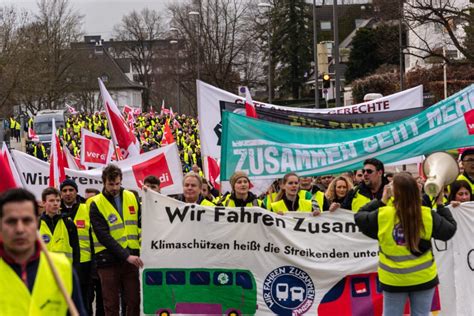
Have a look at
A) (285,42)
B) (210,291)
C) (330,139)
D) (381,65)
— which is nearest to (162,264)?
(210,291)

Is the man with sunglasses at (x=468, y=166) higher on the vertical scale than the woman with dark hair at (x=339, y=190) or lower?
higher

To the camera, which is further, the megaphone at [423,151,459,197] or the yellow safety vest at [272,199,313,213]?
the yellow safety vest at [272,199,313,213]

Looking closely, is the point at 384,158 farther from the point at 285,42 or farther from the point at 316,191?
the point at 285,42

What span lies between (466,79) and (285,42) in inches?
1278

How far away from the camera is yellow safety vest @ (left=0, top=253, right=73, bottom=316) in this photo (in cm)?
448

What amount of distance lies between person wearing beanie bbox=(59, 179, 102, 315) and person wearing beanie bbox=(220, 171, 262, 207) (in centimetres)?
136

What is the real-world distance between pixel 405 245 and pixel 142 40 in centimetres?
10442

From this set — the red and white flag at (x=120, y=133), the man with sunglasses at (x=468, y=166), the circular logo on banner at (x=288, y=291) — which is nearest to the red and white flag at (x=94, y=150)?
the red and white flag at (x=120, y=133)

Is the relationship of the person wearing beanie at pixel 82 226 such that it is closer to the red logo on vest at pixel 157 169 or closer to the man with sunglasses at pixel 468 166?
the red logo on vest at pixel 157 169

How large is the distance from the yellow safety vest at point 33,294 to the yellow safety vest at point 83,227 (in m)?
5.07

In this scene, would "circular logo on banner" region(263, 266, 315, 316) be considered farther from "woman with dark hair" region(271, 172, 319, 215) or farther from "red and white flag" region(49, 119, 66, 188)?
"red and white flag" region(49, 119, 66, 188)

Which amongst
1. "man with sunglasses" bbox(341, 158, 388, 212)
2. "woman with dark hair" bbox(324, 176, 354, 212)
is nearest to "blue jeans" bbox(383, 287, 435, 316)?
"man with sunglasses" bbox(341, 158, 388, 212)

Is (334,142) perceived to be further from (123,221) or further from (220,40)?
(220,40)

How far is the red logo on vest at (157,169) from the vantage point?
12.8 m
